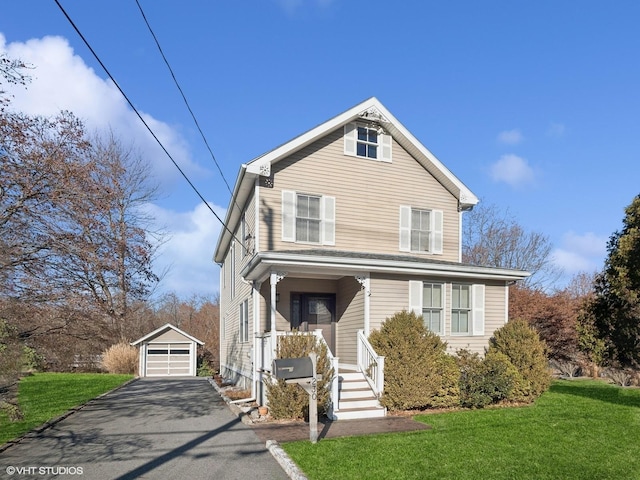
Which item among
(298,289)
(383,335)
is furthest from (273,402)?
(298,289)

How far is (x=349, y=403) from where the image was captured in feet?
34.1

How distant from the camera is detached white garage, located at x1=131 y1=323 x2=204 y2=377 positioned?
964 inches

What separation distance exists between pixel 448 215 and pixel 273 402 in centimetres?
865

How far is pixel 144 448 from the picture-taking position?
7.70 metres

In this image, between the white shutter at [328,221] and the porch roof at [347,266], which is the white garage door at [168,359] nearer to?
the porch roof at [347,266]

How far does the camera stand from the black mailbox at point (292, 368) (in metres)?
7.95

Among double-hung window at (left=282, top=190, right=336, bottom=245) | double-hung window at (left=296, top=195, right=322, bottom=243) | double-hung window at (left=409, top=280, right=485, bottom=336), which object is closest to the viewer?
double-hung window at (left=409, top=280, right=485, bottom=336)

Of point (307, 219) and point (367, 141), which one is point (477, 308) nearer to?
point (307, 219)

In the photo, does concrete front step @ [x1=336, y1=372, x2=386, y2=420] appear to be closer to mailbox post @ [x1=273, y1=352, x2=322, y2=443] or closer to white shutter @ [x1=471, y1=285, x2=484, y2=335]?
mailbox post @ [x1=273, y1=352, x2=322, y2=443]

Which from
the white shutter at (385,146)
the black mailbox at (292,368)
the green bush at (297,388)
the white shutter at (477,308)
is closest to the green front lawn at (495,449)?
the black mailbox at (292,368)

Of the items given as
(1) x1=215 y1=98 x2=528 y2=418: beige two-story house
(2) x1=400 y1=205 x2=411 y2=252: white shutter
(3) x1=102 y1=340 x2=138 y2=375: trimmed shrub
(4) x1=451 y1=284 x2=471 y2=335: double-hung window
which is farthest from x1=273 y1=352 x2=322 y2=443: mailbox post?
(3) x1=102 y1=340 x2=138 y2=375: trimmed shrub

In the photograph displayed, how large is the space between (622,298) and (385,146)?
7797 millimetres

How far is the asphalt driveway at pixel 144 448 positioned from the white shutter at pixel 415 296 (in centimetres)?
548

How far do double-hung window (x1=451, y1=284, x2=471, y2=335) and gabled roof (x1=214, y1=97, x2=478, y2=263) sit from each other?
3.16m
